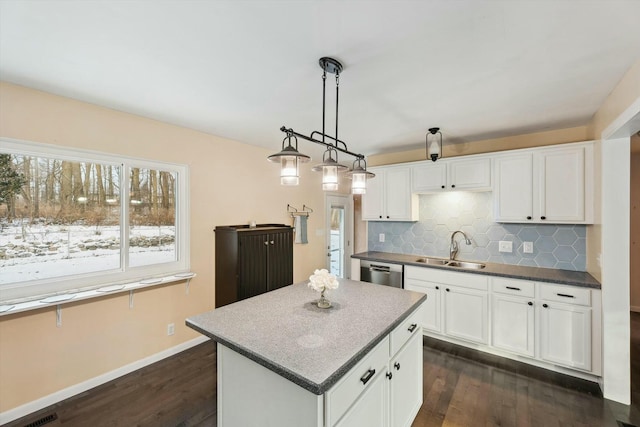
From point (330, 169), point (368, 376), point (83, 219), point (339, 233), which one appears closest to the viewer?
point (368, 376)

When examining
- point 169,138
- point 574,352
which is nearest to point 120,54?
point 169,138

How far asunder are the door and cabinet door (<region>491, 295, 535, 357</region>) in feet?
9.32

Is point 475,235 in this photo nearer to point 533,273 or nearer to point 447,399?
point 533,273

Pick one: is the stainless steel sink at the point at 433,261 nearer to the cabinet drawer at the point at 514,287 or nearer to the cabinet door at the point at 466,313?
the cabinet door at the point at 466,313

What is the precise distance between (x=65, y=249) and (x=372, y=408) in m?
2.73

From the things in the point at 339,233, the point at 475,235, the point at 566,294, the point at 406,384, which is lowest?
the point at 406,384

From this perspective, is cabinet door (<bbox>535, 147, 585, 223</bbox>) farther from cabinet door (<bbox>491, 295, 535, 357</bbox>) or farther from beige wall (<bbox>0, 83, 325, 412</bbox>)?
beige wall (<bbox>0, 83, 325, 412</bbox>)

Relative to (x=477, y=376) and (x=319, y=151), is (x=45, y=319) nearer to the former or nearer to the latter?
(x=319, y=151)

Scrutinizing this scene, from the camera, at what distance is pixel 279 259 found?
3.60 metres

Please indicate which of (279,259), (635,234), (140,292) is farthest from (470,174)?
(140,292)

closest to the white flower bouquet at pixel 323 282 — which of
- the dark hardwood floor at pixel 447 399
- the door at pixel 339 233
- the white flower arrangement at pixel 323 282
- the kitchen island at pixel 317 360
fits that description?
the white flower arrangement at pixel 323 282

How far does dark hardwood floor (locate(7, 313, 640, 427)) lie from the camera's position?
2078 millimetres

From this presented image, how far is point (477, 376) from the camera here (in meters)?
2.64

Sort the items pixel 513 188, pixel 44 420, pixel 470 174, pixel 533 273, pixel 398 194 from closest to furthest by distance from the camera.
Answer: pixel 44 420 < pixel 533 273 < pixel 513 188 < pixel 470 174 < pixel 398 194
